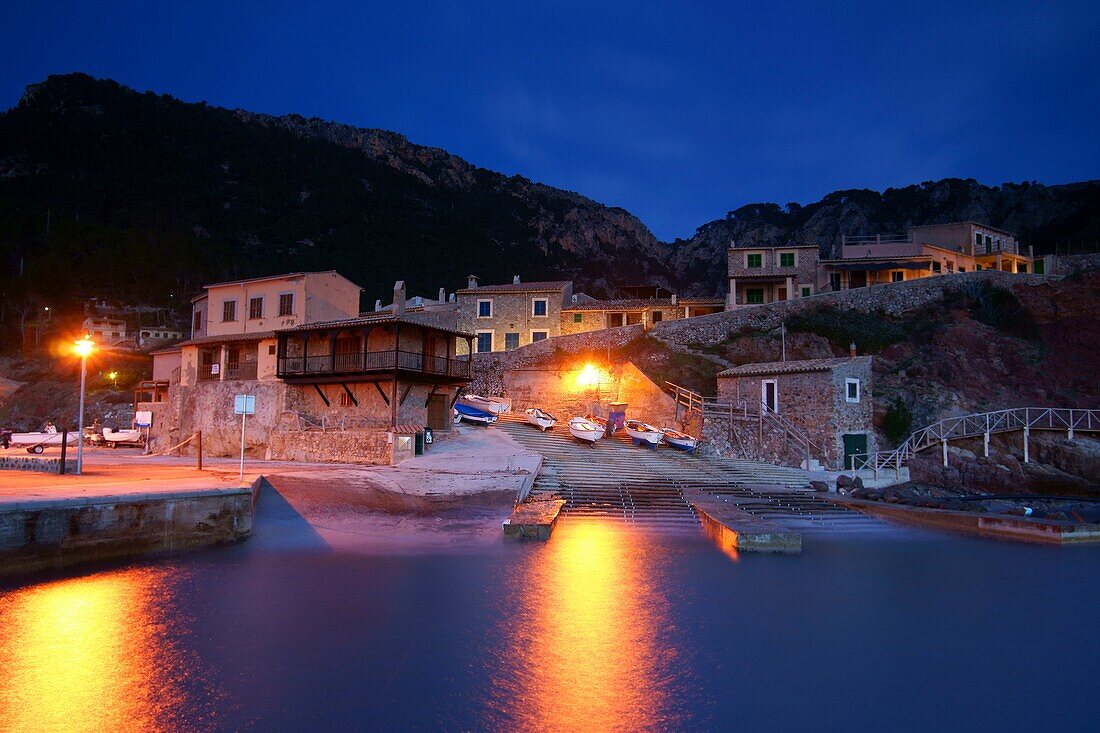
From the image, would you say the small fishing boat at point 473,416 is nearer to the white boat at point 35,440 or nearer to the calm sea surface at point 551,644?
the calm sea surface at point 551,644

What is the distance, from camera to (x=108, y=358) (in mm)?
61094

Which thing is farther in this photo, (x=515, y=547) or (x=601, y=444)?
(x=601, y=444)

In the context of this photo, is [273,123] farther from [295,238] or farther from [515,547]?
[515,547]

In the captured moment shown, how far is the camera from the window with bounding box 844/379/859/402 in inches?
1235

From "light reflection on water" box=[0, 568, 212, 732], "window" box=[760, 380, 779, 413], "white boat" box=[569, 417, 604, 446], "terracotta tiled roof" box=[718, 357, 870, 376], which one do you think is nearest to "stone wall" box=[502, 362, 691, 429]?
"terracotta tiled roof" box=[718, 357, 870, 376]

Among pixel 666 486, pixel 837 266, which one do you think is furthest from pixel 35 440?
pixel 837 266

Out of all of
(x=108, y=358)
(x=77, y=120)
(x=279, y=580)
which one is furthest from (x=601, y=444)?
(x=77, y=120)

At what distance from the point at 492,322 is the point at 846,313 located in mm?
25208

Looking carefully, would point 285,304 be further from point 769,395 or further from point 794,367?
point 794,367

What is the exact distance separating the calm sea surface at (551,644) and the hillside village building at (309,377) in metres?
11.5

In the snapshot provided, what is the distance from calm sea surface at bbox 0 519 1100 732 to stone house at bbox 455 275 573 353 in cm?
3357

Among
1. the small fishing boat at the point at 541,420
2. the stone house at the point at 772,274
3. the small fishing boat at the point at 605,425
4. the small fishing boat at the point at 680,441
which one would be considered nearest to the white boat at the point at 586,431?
the small fishing boat at the point at 605,425

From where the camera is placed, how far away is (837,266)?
52344mm

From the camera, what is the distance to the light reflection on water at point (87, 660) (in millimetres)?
8617
